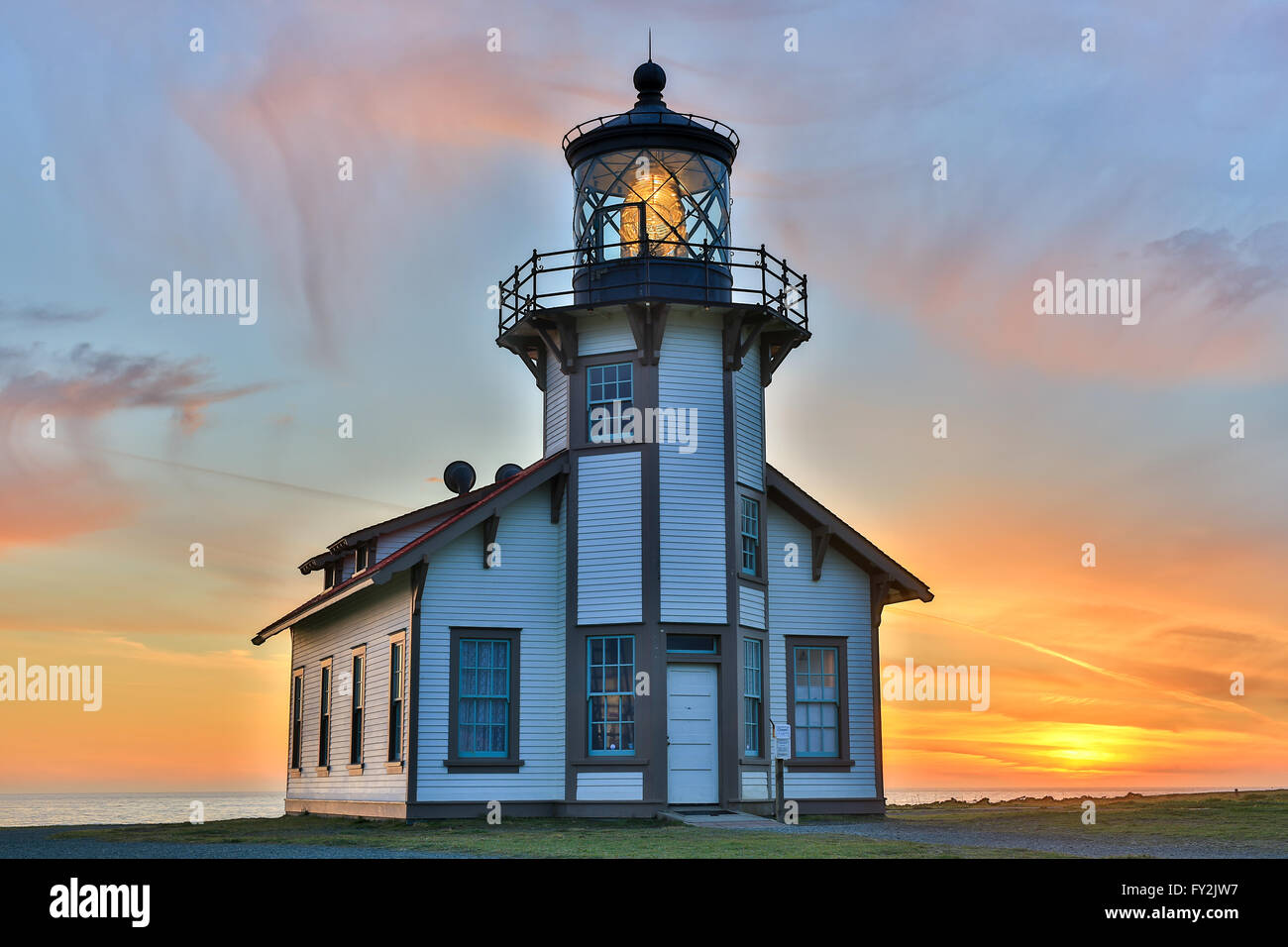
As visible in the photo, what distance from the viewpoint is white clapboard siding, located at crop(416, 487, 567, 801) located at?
23188 millimetres

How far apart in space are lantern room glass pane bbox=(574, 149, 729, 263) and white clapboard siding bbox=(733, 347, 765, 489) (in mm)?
2072

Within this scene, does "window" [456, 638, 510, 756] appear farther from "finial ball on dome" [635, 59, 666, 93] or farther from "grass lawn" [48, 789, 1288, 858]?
"finial ball on dome" [635, 59, 666, 93]

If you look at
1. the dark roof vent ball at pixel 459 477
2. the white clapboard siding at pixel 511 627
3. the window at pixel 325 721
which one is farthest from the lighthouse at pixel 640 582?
the dark roof vent ball at pixel 459 477

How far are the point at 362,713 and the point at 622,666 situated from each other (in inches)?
227

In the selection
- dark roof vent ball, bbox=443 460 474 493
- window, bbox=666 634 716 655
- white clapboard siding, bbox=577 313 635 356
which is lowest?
window, bbox=666 634 716 655

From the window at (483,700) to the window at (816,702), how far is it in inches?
214

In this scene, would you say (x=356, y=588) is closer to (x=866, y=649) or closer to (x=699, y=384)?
(x=699, y=384)

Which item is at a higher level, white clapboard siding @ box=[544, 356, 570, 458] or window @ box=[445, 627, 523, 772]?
white clapboard siding @ box=[544, 356, 570, 458]

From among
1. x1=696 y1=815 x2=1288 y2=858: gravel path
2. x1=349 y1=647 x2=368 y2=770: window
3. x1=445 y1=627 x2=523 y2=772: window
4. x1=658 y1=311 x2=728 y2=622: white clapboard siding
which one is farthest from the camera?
x1=349 y1=647 x2=368 y2=770: window

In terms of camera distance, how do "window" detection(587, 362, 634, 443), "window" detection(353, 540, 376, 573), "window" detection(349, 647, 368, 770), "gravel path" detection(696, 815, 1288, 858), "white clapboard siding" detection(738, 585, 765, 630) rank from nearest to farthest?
"gravel path" detection(696, 815, 1288, 858) < "white clapboard siding" detection(738, 585, 765, 630) < "window" detection(587, 362, 634, 443) < "window" detection(349, 647, 368, 770) < "window" detection(353, 540, 376, 573)

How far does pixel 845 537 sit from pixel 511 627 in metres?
6.49

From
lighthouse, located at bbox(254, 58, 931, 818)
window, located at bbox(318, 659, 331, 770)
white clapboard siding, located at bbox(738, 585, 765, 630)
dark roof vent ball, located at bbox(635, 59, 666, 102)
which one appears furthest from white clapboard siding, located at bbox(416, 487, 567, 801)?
dark roof vent ball, located at bbox(635, 59, 666, 102)

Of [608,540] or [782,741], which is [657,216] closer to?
[608,540]

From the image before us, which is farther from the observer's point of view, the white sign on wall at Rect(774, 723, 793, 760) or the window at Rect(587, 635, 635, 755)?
the window at Rect(587, 635, 635, 755)
